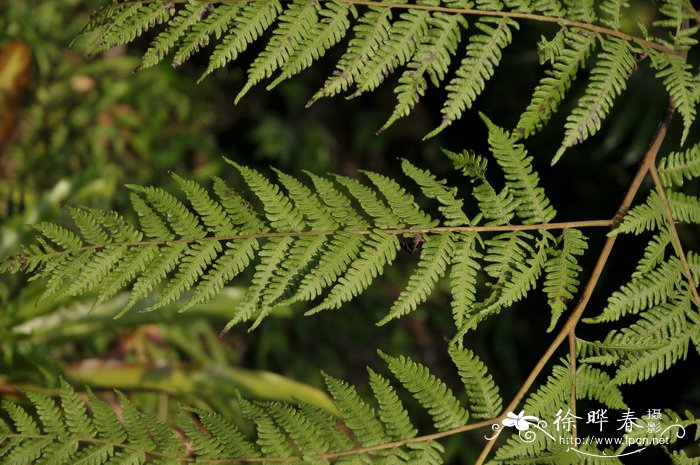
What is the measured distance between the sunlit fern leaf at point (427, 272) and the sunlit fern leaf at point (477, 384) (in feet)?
0.44

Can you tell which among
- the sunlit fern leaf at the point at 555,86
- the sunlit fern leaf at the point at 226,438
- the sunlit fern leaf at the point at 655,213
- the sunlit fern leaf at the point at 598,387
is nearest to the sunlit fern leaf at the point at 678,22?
the sunlit fern leaf at the point at 555,86

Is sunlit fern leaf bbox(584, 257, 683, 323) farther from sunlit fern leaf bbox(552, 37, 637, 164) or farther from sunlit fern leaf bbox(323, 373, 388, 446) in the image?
sunlit fern leaf bbox(323, 373, 388, 446)

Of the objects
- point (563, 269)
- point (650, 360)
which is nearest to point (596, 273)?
point (563, 269)

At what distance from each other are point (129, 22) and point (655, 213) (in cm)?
107

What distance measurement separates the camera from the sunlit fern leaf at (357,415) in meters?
1.25

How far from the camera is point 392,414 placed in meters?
1.25

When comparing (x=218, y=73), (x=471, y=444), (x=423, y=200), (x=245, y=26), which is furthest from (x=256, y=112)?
(x=245, y=26)

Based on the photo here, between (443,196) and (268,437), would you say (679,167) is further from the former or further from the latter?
(268,437)

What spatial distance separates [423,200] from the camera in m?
3.66

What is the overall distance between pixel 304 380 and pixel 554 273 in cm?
210

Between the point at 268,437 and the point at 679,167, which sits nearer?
the point at 268,437

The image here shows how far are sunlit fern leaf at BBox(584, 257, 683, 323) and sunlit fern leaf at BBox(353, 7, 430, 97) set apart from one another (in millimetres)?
607

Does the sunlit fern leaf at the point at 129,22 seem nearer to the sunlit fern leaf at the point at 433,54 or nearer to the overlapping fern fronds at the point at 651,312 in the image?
the sunlit fern leaf at the point at 433,54

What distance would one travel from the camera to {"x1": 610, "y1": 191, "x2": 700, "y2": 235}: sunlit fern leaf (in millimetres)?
1287
